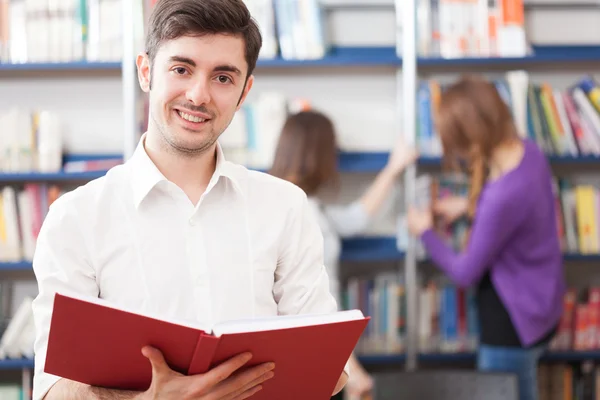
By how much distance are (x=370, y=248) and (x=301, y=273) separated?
1928 mm

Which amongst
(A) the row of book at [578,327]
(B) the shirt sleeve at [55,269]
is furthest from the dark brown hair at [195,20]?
(A) the row of book at [578,327]

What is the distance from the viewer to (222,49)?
4.27 ft

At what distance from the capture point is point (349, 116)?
132 inches

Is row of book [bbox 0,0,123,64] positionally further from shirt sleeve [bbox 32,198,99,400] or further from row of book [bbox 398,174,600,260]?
shirt sleeve [bbox 32,198,99,400]

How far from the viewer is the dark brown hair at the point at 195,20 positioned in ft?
4.19

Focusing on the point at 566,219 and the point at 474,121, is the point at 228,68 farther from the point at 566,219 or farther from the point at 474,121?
the point at 566,219

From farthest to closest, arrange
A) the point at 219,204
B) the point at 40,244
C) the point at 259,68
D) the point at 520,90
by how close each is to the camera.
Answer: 1. the point at 259,68
2. the point at 520,90
3. the point at 219,204
4. the point at 40,244

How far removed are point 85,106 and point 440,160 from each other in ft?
5.34

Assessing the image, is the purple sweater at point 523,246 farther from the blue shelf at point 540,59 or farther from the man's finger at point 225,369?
the man's finger at point 225,369

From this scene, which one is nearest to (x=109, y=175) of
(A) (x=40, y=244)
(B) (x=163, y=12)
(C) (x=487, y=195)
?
(A) (x=40, y=244)

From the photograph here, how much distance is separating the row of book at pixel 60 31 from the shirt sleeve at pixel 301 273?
1897mm

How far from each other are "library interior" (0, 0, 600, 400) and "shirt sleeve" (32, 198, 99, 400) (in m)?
1.72

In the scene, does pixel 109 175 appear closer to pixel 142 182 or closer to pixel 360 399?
pixel 142 182

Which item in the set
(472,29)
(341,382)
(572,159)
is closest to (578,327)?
(572,159)
